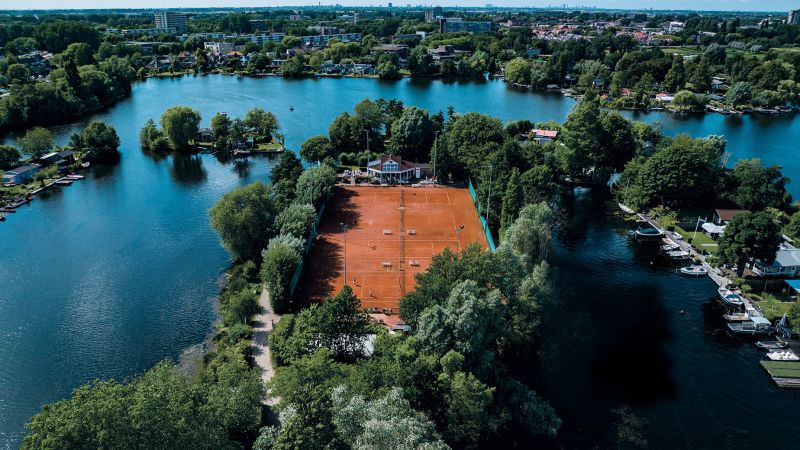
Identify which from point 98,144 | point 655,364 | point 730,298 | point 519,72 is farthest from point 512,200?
point 519,72

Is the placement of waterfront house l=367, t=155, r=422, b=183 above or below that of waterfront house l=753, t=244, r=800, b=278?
above

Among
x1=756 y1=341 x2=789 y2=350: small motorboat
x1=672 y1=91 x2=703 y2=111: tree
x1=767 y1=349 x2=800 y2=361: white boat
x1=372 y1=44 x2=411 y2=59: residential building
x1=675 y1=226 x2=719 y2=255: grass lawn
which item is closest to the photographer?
x1=767 y1=349 x2=800 y2=361: white boat

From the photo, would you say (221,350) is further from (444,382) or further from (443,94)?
(443,94)

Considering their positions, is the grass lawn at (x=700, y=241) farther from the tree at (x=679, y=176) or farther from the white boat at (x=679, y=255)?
the tree at (x=679, y=176)

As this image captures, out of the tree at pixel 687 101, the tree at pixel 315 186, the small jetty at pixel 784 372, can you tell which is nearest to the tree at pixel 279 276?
the tree at pixel 315 186

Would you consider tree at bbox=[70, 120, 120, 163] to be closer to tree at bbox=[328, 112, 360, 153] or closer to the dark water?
tree at bbox=[328, 112, 360, 153]

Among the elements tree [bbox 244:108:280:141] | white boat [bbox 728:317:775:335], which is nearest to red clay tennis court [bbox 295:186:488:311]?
white boat [bbox 728:317:775:335]

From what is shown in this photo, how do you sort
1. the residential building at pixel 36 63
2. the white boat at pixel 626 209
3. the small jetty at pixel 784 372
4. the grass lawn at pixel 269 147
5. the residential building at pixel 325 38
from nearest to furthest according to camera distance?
the small jetty at pixel 784 372 < the white boat at pixel 626 209 < the grass lawn at pixel 269 147 < the residential building at pixel 36 63 < the residential building at pixel 325 38
